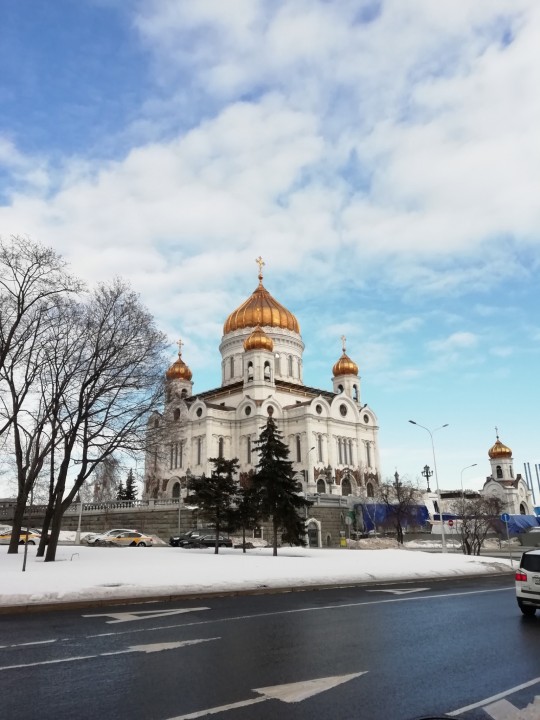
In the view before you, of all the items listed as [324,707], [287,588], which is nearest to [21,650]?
[324,707]

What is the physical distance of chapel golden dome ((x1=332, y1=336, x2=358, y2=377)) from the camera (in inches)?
2753

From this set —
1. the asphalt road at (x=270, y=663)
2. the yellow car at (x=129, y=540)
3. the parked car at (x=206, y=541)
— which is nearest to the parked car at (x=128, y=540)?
the yellow car at (x=129, y=540)

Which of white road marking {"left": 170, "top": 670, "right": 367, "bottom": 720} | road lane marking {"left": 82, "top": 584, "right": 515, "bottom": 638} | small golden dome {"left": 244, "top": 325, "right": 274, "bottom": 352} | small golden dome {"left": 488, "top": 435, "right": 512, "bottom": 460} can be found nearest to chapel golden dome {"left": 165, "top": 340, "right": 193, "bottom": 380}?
small golden dome {"left": 244, "top": 325, "right": 274, "bottom": 352}

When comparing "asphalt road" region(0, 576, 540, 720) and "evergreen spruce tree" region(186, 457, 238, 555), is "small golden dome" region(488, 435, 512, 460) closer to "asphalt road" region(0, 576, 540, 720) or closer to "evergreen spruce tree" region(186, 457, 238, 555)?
"evergreen spruce tree" region(186, 457, 238, 555)

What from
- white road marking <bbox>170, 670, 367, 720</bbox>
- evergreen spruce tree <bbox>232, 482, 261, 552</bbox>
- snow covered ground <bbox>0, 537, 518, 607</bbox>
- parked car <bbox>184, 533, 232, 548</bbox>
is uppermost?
evergreen spruce tree <bbox>232, 482, 261, 552</bbox>

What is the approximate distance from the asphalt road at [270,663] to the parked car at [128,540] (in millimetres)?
26099

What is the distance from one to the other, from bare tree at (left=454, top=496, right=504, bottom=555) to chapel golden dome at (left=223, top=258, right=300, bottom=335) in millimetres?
29037

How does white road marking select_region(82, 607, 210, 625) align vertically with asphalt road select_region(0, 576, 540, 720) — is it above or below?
above

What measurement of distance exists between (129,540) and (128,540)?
0.21ft

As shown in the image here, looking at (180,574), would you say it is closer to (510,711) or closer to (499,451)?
(510,711)

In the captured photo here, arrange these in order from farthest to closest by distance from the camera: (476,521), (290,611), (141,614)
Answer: (476,521), (290,611), (141,614)

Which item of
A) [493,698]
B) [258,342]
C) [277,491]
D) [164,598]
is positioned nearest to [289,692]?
[493,698]

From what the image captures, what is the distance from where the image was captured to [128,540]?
121ft

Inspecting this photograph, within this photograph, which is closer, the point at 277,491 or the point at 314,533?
the point at 277,491
